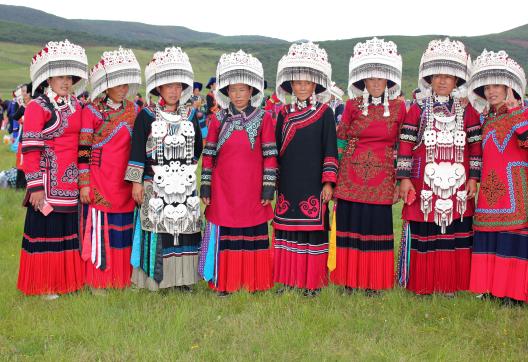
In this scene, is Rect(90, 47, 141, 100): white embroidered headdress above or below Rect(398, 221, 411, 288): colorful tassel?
above

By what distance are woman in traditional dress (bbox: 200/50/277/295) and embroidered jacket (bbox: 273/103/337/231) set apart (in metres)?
0.15

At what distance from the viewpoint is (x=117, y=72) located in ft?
15.1

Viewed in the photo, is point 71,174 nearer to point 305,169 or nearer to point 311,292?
point 305,169

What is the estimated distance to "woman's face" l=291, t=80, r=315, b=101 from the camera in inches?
180

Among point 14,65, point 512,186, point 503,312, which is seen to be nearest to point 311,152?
point 512,186

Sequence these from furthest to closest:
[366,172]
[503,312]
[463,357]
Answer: [366,172]
[503,312]
[463,357]

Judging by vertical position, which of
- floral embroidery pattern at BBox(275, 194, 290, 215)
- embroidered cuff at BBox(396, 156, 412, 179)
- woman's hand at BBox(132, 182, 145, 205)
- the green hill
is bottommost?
floral embroidery pattern at BBox(275, 194, 290, 215)

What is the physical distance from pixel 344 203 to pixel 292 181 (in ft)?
1.52

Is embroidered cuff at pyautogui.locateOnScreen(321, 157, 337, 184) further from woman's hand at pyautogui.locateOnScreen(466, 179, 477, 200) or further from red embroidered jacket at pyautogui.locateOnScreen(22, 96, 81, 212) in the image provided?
red embroidered jacket at pyautogui.locateOnScreen(22, 96, 81, 212)

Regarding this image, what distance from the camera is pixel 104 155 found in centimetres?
460

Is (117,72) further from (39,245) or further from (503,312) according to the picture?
(503,312)

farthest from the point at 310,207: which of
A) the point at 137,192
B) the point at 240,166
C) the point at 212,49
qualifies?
the point at 212,49

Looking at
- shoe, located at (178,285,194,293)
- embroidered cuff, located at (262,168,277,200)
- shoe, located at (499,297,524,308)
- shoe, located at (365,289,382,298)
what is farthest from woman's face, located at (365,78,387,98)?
shoe, located at (178,285,194,293)

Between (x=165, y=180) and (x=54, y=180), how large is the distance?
89 centimetres
